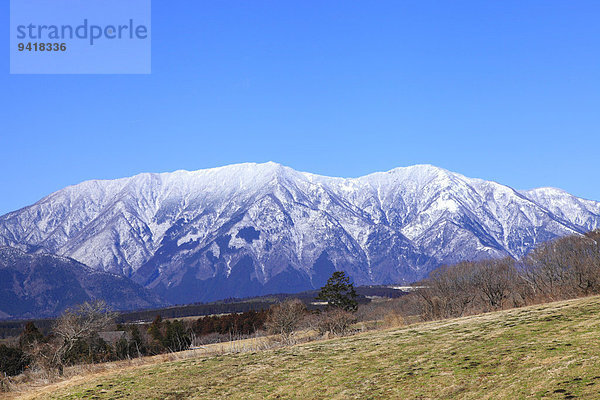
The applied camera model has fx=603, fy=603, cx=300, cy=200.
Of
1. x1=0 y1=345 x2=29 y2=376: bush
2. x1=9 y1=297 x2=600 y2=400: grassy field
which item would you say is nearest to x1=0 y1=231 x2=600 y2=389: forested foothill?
x1=0 y1=345 x2=29 y2=376: bush

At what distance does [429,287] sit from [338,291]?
82.9 ft

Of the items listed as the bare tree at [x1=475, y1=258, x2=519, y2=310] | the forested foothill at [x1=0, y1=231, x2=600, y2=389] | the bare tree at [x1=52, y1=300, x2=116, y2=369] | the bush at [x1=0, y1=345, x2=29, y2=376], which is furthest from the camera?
the bare tree at [x1=475, y1=258, x2=519, y2=310]

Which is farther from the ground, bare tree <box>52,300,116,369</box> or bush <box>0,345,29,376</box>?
bare tree <box>52,300,116,369</box>

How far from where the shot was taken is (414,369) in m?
39.6

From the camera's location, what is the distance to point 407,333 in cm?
5847

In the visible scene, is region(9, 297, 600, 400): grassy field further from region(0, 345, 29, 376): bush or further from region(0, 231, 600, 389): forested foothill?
region(0, 345, 29, 376): bush

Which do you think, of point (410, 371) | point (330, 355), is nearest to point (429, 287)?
point (330, 355)

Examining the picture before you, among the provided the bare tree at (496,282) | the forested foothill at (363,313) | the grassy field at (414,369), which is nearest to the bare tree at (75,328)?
the forested foothill at (363,313)

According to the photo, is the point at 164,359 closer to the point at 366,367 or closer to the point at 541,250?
the point at 366,367

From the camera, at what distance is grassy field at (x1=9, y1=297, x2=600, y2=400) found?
1271 inches

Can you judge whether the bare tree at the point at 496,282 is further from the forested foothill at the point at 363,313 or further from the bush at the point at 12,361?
the bush at the point at 12,361

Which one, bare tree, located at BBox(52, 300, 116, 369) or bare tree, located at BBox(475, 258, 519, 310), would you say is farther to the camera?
bare tree, located at BBox(475, 258, 519, 310)

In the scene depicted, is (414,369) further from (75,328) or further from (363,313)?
(363,313)

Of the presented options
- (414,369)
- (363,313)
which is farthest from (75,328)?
(363,313)
